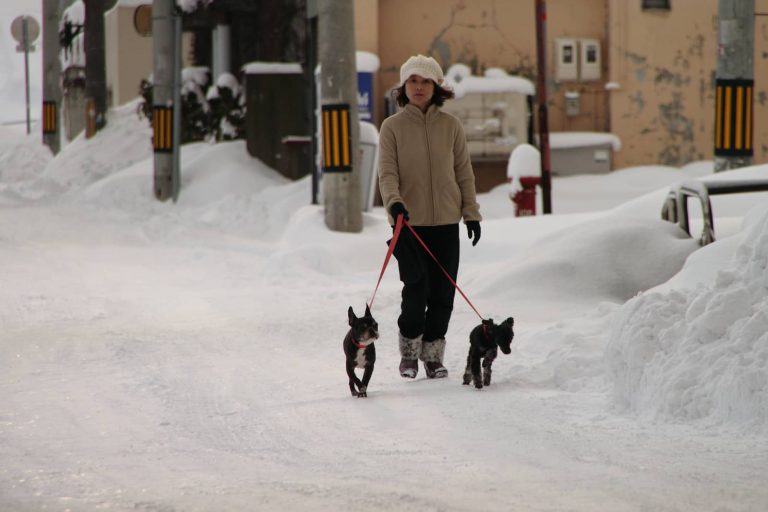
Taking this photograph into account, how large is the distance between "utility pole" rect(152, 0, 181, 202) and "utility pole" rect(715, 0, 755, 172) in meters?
9.71

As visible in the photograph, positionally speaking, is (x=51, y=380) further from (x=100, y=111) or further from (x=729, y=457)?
(x=100, y=111)

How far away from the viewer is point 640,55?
25.5 m

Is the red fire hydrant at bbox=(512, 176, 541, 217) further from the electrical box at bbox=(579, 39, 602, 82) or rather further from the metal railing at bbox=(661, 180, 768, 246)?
the electrical box at bbox=(579, 39, 602, 82)

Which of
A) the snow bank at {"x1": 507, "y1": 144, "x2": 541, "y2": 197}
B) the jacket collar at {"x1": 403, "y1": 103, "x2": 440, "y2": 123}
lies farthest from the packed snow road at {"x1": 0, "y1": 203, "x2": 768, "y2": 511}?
the snow bank at {"x1": 507, "y1": 144, "x2": 541, "y2": 197}

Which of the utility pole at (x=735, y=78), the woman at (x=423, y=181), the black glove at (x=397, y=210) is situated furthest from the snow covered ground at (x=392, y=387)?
the utility pole at (x=735, y=78)

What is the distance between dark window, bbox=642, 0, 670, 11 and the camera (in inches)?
1002

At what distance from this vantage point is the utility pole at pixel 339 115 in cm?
1490

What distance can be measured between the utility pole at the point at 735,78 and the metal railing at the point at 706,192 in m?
3.82

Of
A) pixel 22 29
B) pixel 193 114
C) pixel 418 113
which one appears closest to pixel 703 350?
pixel 418 113

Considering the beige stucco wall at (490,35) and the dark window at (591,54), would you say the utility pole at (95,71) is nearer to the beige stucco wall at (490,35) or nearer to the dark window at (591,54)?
the beige stucco wall at (490,35)

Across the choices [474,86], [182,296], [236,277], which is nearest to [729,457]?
[182,296]

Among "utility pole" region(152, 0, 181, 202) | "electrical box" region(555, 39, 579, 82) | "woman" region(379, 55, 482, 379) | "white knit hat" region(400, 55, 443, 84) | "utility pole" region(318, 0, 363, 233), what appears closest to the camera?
"white knit hat" region(400, 55, 443, 84)

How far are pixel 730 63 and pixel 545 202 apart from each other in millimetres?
4903

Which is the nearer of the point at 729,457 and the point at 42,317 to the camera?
the point at 729,457
